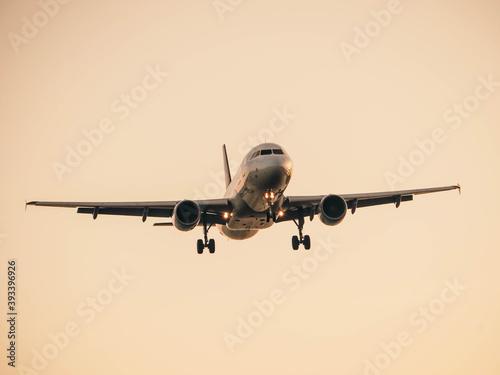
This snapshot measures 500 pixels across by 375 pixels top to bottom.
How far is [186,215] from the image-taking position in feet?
115

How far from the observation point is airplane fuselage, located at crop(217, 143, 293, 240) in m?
32.2

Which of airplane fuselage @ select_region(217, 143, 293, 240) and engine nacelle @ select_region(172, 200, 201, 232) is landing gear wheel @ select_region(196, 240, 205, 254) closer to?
airplane fuselage @ select_region(217, 143, 293, 240)

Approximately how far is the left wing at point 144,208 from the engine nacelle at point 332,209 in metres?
5.05

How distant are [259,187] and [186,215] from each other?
4691 millimetres

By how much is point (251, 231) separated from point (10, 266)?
23868 millimetres

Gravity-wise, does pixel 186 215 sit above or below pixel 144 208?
below

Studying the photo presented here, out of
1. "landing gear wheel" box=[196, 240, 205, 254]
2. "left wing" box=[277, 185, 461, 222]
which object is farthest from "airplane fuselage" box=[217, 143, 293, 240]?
"landing gear wheel" box=[196, 240, 205, 254]

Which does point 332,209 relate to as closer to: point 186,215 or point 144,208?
point 186,215

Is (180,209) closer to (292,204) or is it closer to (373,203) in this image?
(292,204)

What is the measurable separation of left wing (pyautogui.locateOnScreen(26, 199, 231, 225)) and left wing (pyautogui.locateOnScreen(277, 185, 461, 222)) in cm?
365

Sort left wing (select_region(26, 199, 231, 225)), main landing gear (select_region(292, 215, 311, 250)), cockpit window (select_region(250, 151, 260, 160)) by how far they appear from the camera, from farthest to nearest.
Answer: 1. main landing gear (select_region(292, 215, 311, 250))
2. left wing (select_region(26, 199, 231, 225))
3. cockpit window (select_region(250, 151, 260, 160))

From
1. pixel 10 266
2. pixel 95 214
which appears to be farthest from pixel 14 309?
pixel 95 214

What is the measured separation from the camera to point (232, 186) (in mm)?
37625

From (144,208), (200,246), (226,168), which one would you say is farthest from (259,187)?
(226,168)
